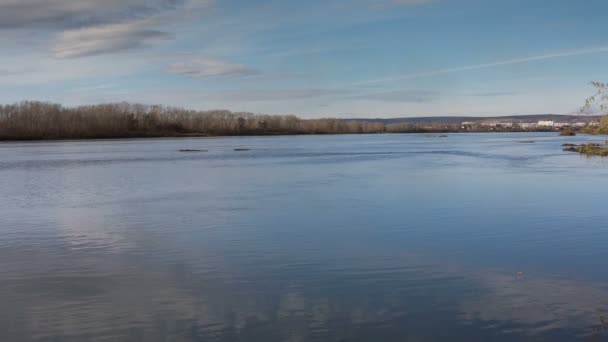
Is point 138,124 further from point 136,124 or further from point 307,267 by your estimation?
point 307,267

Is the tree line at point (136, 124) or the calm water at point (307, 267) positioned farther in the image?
the tree line at point (136, 124)

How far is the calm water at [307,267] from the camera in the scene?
687 cm

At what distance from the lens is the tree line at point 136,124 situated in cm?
11062

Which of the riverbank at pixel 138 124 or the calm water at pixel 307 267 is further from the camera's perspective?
the riverbank at pixel 138 124

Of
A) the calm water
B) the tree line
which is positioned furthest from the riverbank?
the calm water

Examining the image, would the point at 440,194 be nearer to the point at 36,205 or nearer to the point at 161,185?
the point at 161,185

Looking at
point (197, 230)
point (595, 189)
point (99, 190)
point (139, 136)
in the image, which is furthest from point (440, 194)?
point (139, 136)

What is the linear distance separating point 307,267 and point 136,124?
126784 mm

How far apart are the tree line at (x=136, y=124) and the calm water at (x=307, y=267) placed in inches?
3926

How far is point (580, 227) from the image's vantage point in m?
13.0

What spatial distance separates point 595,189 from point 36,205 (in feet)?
61.5

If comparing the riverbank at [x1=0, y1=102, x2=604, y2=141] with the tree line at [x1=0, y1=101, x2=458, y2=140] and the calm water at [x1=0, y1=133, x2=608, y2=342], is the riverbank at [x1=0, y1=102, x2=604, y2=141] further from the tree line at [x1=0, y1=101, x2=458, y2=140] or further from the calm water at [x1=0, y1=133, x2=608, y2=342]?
the calm water at [x1=0, y1=133, x2=608, y2=342]

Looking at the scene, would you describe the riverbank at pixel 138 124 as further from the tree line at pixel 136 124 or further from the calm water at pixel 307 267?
the calm water at pixel 307 267

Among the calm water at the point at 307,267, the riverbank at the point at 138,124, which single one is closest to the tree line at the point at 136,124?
the riverbank at the point at 138,124
